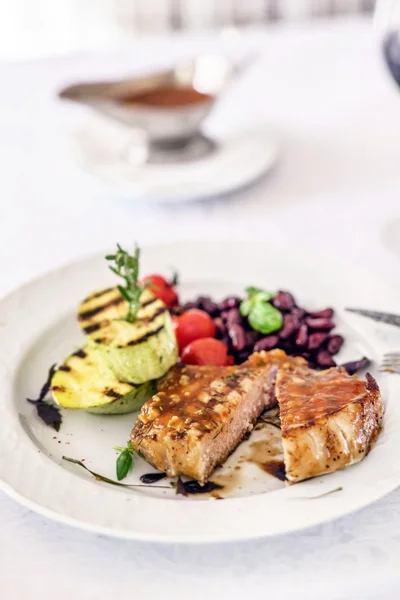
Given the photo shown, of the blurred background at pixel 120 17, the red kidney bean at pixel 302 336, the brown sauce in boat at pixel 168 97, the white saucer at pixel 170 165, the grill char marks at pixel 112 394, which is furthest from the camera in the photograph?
the blurred background at pixel 120 17

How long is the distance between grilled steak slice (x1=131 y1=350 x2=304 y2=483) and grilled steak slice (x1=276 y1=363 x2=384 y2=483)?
136 mm

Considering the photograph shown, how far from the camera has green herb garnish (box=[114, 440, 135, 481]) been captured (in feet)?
5.97

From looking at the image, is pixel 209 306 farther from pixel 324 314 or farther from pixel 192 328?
pixel 324 314

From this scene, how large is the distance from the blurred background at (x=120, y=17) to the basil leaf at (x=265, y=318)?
203 inches

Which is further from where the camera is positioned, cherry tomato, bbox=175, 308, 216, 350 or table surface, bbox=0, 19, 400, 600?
cherry tomato, bbox=175, 308, 216, 350

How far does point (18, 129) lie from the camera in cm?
417

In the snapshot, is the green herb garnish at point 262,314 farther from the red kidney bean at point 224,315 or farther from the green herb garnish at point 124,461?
the green herb garnish at point 124,461

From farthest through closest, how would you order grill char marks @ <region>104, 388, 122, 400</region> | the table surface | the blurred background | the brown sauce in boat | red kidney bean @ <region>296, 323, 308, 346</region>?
the blurred background < the brown sauce in boat < red kidney bean @ <region>296, 323, 308, 346</region> < grill char marks @ <region>104, 388, 122, 400</region> < the table surface

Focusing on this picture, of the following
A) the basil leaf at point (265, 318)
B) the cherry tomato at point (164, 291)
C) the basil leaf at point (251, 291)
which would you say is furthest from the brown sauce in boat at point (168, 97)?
the basil leaf at point (265, 318)

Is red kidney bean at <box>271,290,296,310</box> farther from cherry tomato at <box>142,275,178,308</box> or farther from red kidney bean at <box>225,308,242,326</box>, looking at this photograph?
cherry tomato at <box>142,275,178,308</box>

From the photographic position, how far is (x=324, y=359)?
2.29m

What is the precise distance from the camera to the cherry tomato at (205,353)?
2.33 meters

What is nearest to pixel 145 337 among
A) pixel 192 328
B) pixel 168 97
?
pixel 192 328

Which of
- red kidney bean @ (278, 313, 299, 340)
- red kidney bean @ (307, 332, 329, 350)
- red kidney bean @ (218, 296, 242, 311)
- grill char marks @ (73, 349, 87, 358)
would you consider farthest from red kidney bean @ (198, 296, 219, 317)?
grill char marks @ (73, 349, 87, 358)
